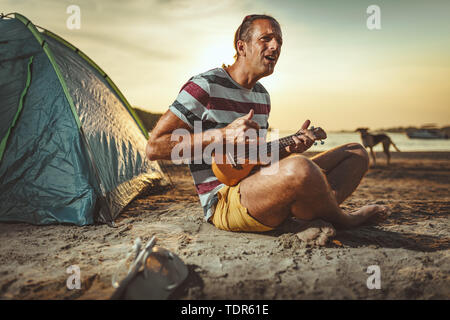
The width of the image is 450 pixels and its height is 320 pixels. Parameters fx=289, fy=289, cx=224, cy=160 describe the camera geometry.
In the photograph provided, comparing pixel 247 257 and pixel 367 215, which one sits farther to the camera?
pixel 367 215

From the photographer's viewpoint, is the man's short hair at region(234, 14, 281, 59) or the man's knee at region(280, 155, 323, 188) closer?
the man's knee at region(280, 155, 323, 188)

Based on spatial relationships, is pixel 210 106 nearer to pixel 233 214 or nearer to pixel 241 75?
pixel 241 75

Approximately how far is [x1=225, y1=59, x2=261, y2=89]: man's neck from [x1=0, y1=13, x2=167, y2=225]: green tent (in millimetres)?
1718

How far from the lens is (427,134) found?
30.0 meters

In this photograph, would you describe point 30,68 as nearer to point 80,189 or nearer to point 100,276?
point 80,189

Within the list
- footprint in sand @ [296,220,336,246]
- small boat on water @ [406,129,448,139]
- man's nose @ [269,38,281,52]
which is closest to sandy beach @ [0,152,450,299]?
footprint in sand @ [296,220,336,246]

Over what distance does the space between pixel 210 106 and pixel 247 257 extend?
117 cm

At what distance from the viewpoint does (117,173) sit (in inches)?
139

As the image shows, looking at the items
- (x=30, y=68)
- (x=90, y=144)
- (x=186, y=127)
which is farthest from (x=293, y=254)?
(x=30, y=68)

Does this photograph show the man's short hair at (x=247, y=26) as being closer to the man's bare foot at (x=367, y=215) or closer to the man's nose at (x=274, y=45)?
the man's nose at (x=274, y=45)

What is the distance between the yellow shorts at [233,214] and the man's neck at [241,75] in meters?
0.89

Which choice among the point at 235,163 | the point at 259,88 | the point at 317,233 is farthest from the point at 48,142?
the point at 317,233

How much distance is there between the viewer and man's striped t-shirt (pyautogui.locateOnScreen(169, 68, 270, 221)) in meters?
2.18

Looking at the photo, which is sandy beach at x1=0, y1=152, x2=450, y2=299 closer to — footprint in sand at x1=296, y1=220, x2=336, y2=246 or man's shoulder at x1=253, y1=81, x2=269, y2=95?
footprint in sand at x1=296, y1=220, x2=336, y2=246
